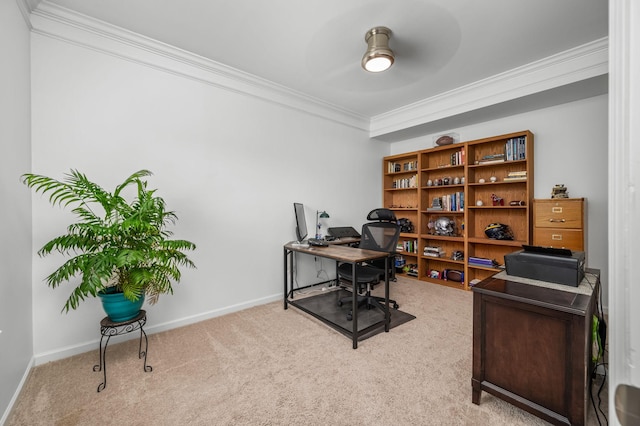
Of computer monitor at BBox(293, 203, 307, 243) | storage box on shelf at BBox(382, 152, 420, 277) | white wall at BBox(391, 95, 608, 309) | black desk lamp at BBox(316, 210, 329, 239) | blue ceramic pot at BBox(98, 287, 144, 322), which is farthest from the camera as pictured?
storage box on shelf at BBox(382, 152, 420, 277)

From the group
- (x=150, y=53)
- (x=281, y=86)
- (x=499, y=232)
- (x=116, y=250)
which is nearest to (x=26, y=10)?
(x=150, y=53)

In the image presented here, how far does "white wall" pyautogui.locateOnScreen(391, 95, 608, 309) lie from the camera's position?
9.75 feet

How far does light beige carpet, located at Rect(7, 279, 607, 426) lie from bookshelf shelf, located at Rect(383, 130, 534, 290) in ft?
5.52

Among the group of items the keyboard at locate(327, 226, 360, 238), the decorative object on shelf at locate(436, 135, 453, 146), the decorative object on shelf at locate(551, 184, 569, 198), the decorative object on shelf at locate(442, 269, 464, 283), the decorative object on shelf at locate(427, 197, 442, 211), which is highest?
the decorative object on shelf at locate(436, 135, 453, 146)

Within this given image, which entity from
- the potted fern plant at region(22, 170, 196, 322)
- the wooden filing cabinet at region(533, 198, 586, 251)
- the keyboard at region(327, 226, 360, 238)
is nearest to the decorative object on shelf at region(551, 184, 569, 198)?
the wooden filing cabinet at region(533, 198, 586, 251)

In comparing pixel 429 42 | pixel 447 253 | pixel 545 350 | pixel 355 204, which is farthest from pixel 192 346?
pixel 447 253

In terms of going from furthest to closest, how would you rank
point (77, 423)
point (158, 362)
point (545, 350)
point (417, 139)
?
point (417, 139) → point (158, 362) → point (77, 423) → point (545, 350)

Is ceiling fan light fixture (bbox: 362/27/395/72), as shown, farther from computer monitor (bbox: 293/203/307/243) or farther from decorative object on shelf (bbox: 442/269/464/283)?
decorative object on shelf (bbox: 442/269/464/283)

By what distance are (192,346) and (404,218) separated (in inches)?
149

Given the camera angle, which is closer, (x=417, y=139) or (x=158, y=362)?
(x=158, y=362)

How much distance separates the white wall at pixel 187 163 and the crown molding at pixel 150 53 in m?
0.07

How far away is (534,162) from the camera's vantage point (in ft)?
11.3

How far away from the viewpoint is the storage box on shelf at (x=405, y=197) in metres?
4.50

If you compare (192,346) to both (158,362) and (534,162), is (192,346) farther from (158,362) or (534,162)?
(534,162)
